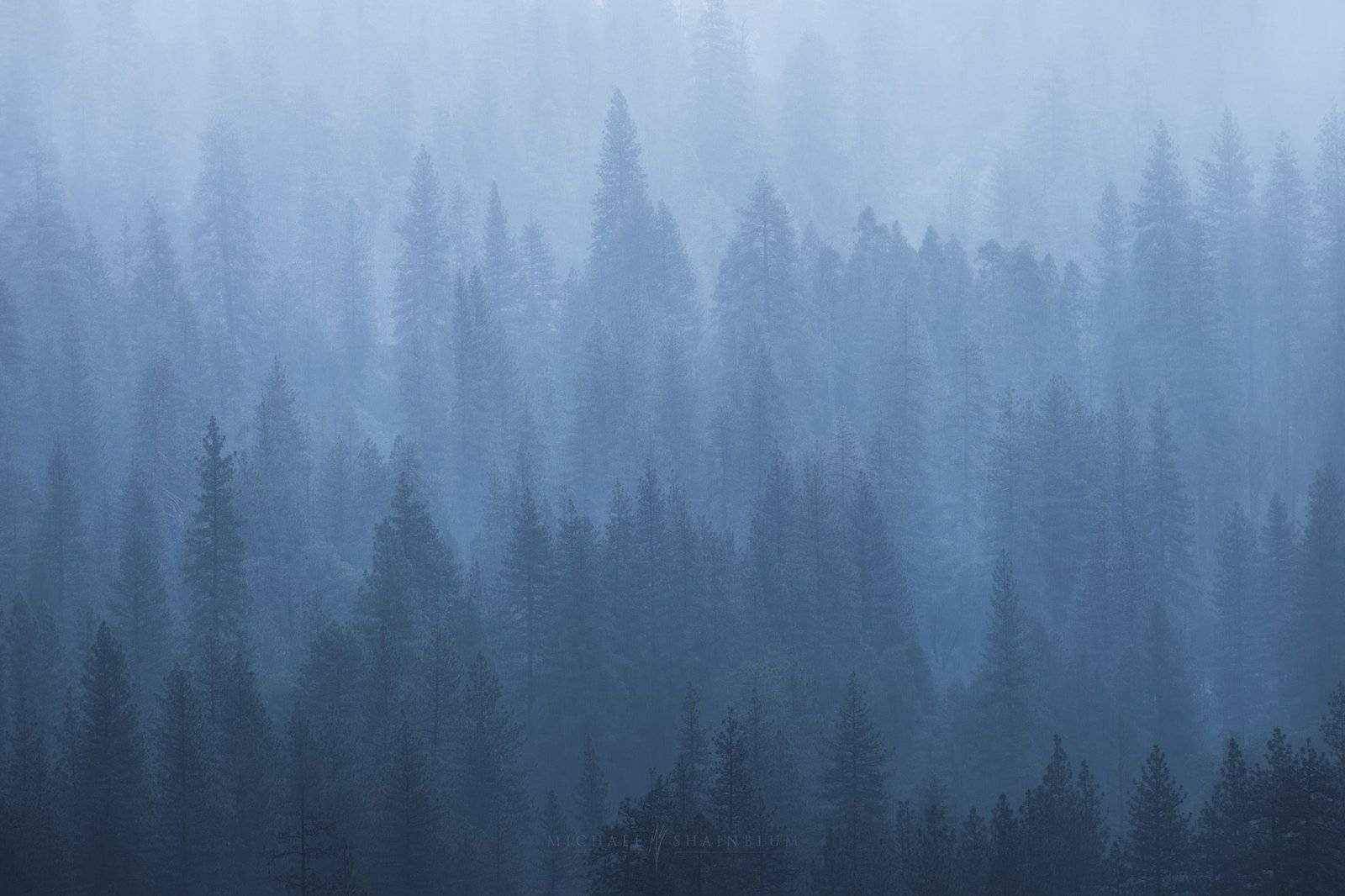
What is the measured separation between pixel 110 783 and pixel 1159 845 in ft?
102

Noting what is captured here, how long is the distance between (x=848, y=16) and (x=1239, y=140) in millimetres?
35588

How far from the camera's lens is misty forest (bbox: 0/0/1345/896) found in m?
43.5

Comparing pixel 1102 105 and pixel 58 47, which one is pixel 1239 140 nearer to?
pixel 1102 105

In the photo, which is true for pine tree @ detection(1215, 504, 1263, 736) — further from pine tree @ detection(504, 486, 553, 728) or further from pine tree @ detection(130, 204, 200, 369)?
pine tree @ detection(130, 204, 200, 369)

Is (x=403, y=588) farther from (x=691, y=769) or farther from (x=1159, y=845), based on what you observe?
(x=1159, y=845)

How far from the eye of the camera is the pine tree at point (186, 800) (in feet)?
142

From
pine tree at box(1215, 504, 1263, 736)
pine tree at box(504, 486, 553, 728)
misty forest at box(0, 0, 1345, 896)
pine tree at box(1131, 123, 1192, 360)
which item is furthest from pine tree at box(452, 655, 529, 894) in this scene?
pine tree at box(1131, 123, 1192, 360)

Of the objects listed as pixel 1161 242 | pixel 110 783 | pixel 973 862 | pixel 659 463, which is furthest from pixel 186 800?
pixel 1161 242

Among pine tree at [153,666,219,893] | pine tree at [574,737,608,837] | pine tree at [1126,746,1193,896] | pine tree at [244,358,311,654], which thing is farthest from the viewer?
pine tree at [244,358,311,654]

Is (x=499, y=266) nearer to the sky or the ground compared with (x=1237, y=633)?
nearer to the sky

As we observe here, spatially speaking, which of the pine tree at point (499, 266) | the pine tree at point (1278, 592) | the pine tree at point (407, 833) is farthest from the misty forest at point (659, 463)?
the pine tree at point (499, 266)

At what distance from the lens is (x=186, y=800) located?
144 ft

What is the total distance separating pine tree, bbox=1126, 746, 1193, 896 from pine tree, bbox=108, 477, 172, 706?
3517 cm

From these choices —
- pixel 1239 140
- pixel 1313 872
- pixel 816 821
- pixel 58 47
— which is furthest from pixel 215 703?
pixel 58 47
